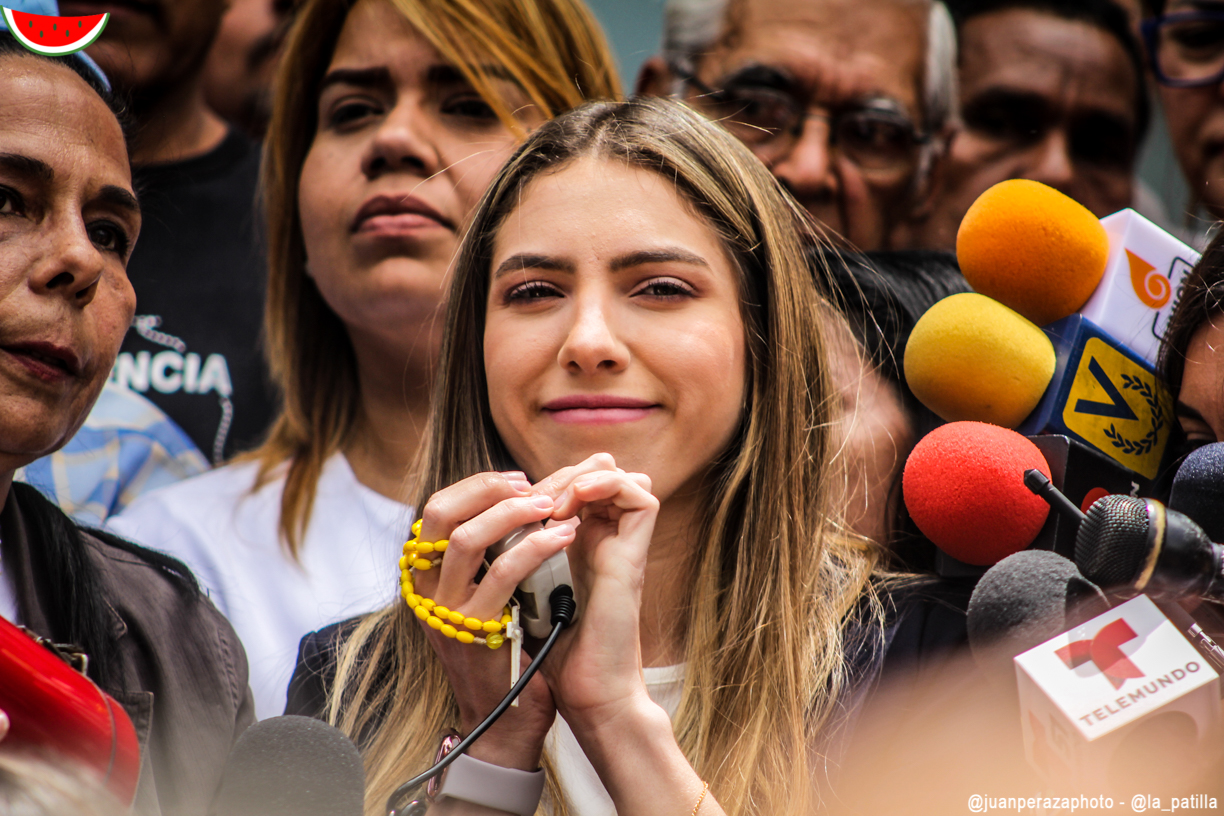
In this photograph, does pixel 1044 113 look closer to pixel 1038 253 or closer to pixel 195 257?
pixel 1038 253

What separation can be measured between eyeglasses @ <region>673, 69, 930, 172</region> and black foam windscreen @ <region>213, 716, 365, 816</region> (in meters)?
1.66

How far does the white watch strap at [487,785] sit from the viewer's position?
128 centimetres

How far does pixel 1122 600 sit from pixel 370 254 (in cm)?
153

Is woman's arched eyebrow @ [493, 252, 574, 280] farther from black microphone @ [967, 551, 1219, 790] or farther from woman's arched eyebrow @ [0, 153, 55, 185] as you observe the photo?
black microphone @ [967, 551, 1219, 790]

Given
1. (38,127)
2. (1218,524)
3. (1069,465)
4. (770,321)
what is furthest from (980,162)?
(38,127)

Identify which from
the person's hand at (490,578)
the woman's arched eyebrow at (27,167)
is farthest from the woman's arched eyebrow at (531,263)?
the woman's arched eyebrow at (27,167)

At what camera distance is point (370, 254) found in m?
2.13

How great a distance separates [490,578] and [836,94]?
1576mm

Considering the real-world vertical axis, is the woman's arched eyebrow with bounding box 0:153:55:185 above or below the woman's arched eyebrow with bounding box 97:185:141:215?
above

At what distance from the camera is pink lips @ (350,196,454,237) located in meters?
2.11

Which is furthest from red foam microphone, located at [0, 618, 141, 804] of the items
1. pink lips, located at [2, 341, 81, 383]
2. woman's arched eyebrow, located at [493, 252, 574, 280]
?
woman's arched eyebrow, located at [493, 252, 574, 280]

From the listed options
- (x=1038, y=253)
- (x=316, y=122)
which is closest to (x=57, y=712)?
(x=1038, y=253)

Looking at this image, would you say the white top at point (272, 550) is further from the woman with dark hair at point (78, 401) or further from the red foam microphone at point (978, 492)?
the red foam microphone at point (978, 492)

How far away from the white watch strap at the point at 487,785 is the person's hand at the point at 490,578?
25 mm
